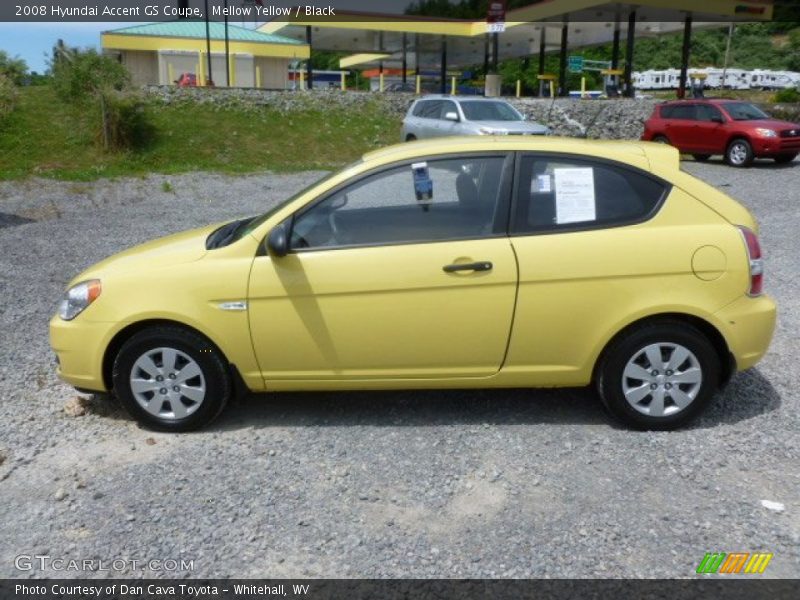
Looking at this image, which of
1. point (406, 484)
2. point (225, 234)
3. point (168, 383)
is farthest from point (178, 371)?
point (406, 484)

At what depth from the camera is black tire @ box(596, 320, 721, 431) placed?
4094 mm

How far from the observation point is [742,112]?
18.5m

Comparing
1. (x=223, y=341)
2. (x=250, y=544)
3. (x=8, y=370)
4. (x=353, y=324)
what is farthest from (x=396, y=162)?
(x=8, y=370)

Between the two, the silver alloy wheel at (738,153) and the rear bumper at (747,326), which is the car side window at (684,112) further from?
the rear bumper at (747,326)

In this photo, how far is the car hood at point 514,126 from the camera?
1527 centimetres

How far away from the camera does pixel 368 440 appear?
4211 millimetres

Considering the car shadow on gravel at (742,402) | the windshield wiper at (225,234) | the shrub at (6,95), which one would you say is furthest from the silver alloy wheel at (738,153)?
the shrub at (6,95)

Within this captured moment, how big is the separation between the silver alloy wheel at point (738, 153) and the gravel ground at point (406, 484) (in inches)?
560

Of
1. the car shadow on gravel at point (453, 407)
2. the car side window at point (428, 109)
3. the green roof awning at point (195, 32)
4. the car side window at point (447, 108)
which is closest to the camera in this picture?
the car shadow on gravel at point (453, 407)

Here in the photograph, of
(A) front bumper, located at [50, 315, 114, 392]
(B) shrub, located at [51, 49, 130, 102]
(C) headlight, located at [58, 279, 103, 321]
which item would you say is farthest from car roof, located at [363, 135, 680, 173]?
(B) shrub, located at [51, 49, 130, 102]

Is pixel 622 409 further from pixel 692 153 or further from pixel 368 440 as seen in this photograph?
pixel 692 153

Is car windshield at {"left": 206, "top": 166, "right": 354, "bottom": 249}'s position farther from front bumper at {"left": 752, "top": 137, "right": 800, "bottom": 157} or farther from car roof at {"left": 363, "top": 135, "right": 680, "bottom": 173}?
front bumper at {"left": 752, "top": 137, "right": 800, "bottom": 157}

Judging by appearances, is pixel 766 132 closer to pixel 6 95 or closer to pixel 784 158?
pixel 784 158

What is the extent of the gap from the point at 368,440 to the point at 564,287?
1455 millimetres
